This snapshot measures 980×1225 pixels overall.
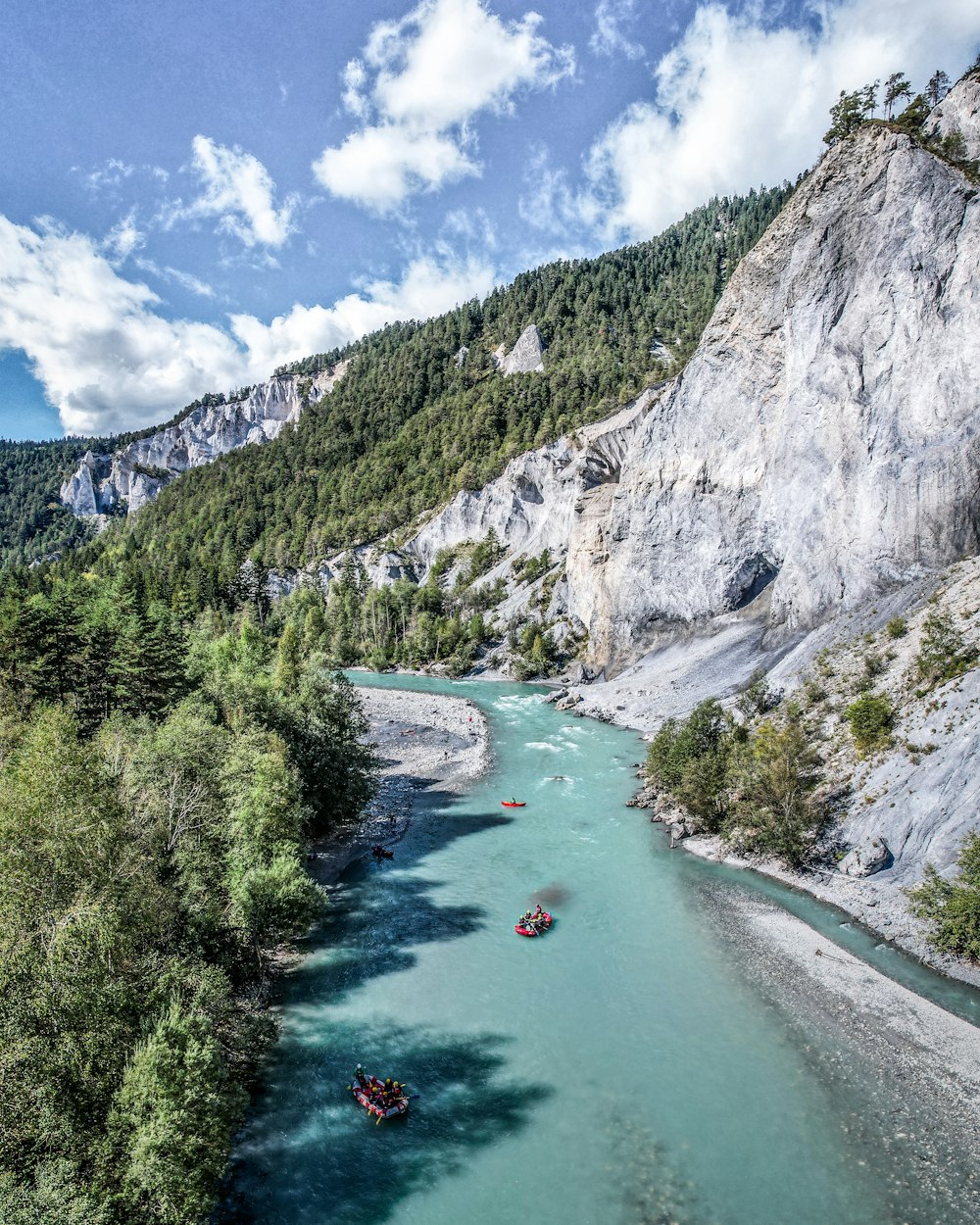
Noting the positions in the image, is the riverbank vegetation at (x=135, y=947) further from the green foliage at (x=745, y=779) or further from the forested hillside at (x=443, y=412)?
the forested hillside at (x=443, y=412)

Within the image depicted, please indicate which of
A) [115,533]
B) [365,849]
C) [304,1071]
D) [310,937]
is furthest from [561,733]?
[115,533]

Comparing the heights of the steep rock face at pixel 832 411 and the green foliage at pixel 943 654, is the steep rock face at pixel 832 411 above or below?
above

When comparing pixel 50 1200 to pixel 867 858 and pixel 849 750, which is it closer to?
pixel 867 858

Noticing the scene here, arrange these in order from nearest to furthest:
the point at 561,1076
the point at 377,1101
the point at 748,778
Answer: the point at 377,1101
the point at 561,1076
the point at 748,778

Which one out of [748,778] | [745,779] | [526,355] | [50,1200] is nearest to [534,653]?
[745,779]

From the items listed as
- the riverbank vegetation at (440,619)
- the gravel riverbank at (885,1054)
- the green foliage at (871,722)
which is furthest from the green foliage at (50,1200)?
the riverbank vegetation at (440,619)

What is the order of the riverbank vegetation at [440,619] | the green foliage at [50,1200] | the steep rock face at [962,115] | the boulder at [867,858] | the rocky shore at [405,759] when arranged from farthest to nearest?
the riverbank vegetation at [440,619]
the steep rock face at [962,115]
the rocky shore at [405,759]
the boulder at [867,858]
the green foliage at [50,1200]
